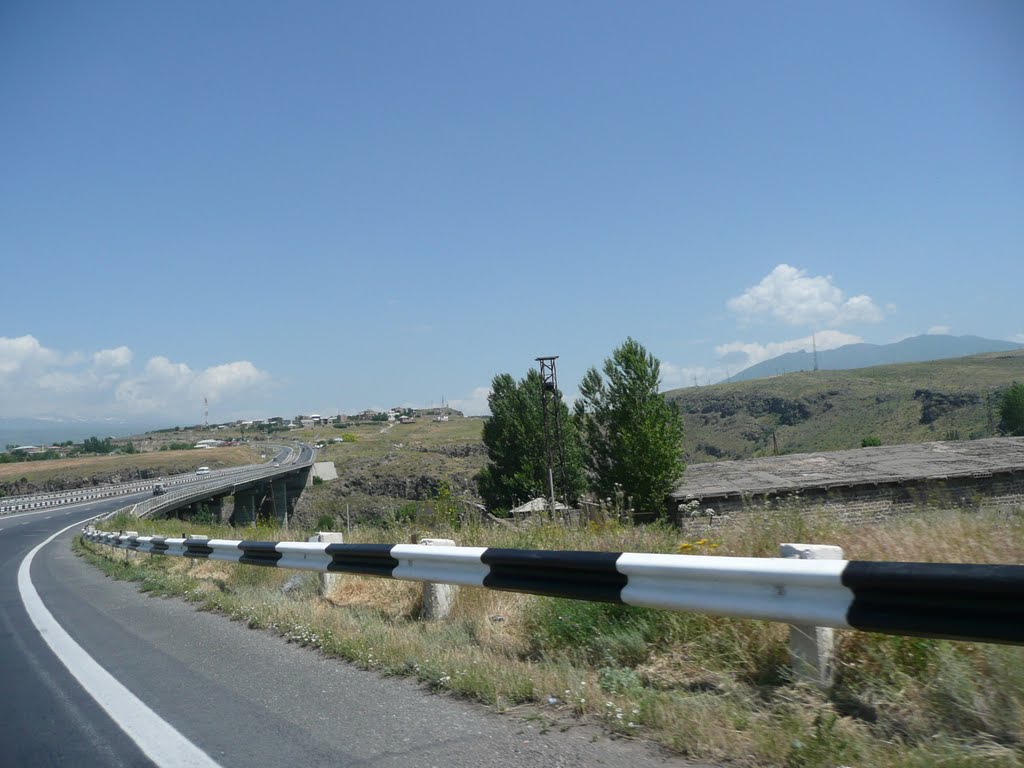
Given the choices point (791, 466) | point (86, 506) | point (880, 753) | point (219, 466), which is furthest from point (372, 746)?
point (219, 466)

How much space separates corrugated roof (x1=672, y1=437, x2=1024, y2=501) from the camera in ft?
Answer: 107

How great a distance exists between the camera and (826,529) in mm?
5855

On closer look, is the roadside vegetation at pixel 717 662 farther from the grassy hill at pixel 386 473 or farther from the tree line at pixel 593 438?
the grassy hill at pixel 386 473

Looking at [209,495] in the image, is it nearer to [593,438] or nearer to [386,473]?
[593,438]

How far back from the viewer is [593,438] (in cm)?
6494

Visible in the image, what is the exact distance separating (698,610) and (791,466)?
3959cm

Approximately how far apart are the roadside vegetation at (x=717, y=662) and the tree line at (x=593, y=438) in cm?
4671

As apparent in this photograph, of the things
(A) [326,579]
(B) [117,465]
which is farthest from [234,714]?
(B) [117,465]

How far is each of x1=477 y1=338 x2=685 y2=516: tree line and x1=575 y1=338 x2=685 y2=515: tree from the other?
0.25 ft

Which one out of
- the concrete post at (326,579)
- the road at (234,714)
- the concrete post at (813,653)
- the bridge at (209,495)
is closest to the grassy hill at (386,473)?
the bridge at (209,495)

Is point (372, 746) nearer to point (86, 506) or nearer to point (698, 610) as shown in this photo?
point (698, 610)

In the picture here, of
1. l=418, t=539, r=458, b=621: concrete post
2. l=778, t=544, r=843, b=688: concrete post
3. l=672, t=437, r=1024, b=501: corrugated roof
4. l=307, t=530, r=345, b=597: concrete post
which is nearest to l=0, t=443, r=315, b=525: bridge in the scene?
l=672, t=437, r=1024, b=501: corrugated roof

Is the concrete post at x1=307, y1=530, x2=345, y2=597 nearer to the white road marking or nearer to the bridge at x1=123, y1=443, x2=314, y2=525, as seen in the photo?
the white road marking

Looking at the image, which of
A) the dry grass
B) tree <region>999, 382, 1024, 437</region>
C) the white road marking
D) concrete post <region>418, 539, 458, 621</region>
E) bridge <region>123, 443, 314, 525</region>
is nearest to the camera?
the white road marking
